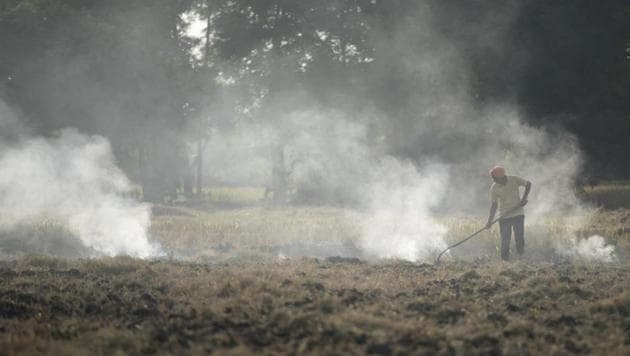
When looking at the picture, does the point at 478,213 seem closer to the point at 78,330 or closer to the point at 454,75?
the point at 454,75

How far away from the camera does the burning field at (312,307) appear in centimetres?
718

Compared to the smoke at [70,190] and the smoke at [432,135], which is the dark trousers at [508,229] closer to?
the smoke at [70,190]

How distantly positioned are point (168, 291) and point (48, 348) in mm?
3025

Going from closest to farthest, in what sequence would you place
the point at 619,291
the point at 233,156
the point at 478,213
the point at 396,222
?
1. the point at 619,291
2. the point at 396,222
3. the point at 478,213
4. the point at 233,156

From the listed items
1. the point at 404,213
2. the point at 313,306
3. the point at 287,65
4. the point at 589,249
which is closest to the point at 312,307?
the point at 313,306

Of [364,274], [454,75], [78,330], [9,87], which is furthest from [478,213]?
[78,330]

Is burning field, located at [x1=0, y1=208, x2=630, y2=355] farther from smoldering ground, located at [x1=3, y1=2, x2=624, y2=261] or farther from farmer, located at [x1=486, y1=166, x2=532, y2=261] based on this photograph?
smoldering ground, located at [x1=3, y1=2, x2=624, y2=261]

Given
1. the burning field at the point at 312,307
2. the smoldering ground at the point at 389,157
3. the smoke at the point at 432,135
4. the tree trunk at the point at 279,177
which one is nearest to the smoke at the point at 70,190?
the smoldering ground at the point at 389,157

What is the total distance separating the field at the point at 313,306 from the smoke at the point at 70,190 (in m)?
3.96

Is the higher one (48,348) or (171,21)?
(171,21)

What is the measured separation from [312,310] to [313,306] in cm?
12

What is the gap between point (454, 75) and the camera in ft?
97.0

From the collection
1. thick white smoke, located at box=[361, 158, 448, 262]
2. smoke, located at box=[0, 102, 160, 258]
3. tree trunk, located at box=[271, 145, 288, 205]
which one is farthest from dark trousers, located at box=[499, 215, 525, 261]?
tree trunk, located at box=[271, 145, 288, 205]

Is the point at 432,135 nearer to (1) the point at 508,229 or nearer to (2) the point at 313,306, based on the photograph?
(1) the point at 508,229
